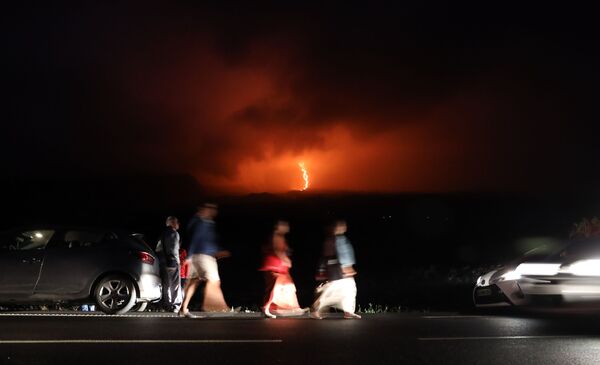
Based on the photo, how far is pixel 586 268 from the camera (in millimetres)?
13289

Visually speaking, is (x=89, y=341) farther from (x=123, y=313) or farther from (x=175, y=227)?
(x=175, y=227)

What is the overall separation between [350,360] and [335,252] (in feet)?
19.5

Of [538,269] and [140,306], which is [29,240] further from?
[538,269]

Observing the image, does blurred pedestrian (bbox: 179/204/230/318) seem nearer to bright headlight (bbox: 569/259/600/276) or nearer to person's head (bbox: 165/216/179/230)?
person's head (bbox: 165/216/179/230)

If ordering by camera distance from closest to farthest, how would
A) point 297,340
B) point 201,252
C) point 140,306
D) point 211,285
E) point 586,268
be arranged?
point 297,340
point 586,268
point 201,252
point 211,285
point 140,306

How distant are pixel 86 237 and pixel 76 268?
24.8 inches

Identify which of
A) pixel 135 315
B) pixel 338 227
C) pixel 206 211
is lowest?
pixel 135 315

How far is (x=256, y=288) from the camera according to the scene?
3078 centimetres

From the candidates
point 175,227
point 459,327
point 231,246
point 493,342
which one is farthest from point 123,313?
point 231,246

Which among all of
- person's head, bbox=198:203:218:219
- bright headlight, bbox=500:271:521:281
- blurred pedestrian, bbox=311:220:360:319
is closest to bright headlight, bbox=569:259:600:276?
bright headlight, bbox=500:271:521:281

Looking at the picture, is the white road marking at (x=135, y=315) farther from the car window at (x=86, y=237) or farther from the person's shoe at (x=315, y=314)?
the car window at (x=86, y=237)

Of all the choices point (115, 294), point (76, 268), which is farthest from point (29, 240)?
point (115, 294)

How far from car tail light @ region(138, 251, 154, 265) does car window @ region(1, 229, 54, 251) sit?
4.97 ft

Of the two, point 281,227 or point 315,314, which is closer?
point 315,314
